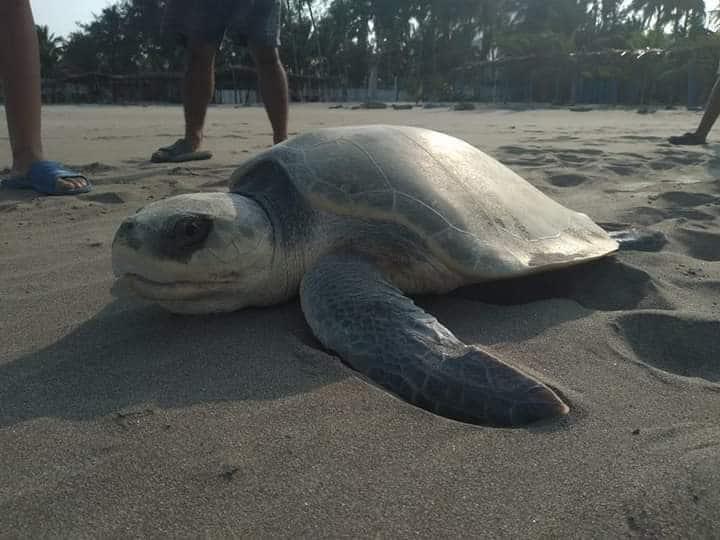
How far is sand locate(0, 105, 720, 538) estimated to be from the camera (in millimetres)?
759

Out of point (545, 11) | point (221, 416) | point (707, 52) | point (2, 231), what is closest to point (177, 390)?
point (221, 416)

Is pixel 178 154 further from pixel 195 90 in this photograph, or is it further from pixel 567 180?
pixel 567 180

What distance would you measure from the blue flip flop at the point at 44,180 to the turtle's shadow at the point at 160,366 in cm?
160

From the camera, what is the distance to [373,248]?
1.54 metres

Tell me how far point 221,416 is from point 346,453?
249 mm

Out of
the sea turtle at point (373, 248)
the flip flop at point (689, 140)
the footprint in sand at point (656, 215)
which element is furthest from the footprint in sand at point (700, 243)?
the flip flop at point (689, 140)

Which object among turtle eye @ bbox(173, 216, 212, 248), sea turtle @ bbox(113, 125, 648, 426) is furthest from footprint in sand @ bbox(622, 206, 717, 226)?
turtle eye @ bbox(173, 216, 212, 248)

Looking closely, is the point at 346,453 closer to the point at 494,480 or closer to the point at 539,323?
the point at 494,480

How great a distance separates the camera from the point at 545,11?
36969 millimetres

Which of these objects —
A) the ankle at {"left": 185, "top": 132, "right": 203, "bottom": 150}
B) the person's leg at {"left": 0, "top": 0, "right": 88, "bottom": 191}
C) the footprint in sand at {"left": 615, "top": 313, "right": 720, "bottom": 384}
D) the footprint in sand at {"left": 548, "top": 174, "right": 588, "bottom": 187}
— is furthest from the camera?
the ankle at {"left": 185, "top": 132, "right": 203, "bottom": 150}

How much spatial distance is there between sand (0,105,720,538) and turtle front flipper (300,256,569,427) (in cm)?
4

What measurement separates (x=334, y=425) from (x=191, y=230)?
63 cm

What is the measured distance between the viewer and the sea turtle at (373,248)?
1102mm

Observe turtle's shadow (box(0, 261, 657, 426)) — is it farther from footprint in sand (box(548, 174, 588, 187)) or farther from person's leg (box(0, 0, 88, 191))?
person's leg (box(0, 0, 88, 191))
